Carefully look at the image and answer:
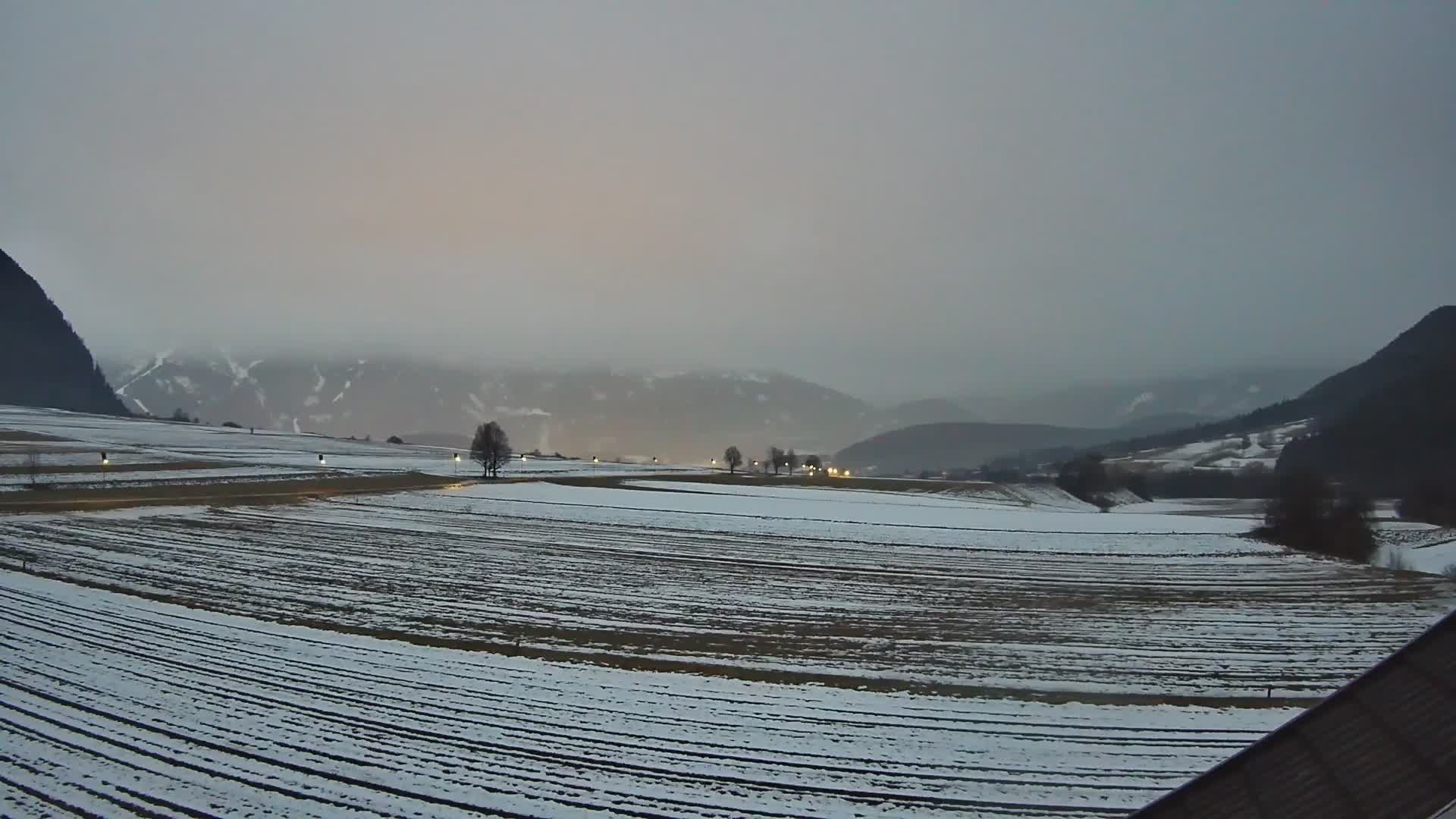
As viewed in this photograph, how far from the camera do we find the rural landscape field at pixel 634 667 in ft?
43.6

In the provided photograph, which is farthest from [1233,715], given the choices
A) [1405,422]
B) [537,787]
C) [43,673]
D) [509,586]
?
[1405,422]

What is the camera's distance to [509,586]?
3080 centimetres

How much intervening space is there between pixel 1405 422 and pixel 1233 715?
161424mm

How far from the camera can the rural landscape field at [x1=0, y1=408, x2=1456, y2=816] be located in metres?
13.3

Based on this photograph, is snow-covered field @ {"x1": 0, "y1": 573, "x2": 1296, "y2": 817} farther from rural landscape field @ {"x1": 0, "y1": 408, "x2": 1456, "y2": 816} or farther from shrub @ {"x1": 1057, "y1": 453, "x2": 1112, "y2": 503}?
shrub @ {"x1": 1057, "y1": 453, "x2": 1112, "y2": 503}

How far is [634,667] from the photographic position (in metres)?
20.2

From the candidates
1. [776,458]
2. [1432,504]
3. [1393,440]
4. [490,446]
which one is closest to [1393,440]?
[1393,440]

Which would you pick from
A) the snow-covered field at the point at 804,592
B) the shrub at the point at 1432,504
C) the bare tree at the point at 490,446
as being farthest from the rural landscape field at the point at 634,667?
the bare tree at the point at 490,446

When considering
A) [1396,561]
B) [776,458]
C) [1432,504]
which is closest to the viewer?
[1396,561]

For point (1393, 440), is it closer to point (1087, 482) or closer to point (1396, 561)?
point (1087, 482)

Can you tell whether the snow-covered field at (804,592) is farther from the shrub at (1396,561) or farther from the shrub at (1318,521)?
the shrub at (1396,561)

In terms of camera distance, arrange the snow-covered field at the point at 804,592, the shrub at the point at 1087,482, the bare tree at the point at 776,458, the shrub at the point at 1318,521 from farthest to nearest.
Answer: the bare tree at the point at 776,458, the shrub at the point at 1087,482, the shrub at the point at 1318,521, the snow-covered field at the point at 804,592

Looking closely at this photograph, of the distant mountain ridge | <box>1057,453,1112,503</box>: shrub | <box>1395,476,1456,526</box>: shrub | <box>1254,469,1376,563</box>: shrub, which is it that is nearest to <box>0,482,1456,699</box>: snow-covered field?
<box>1254,469,1376,563</box>: shrub

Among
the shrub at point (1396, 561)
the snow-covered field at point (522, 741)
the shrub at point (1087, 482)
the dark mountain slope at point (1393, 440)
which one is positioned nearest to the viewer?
the snow-covered field at point (522, 741)
